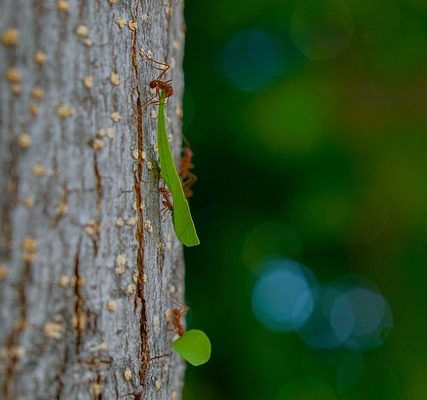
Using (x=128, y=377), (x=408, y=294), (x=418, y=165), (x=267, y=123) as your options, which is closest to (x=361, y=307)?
(x=408, y=294)

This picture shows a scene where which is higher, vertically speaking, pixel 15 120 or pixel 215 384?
pixel 15 120

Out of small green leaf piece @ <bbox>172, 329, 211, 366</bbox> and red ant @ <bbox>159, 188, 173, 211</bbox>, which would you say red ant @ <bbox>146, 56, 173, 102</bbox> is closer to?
red ant @ <bbox>159, 188, 173, 211</bbox>

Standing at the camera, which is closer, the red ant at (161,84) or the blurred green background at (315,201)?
the red ant at (161,84)

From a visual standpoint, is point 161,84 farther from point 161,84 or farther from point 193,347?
point 193,347

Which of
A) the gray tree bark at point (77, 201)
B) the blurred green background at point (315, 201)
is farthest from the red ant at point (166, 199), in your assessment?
the blurred green background at point (315, 201)

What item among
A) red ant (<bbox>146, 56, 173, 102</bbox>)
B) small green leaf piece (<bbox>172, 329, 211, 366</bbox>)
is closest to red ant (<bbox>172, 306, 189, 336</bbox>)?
small green leaf piece (<bbox>172, 329, 211, 366</bbox>)

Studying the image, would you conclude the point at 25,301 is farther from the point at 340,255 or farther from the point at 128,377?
the point at 340,255

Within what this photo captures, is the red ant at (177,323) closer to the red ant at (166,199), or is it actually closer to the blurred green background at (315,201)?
the red ant at (166,199)
